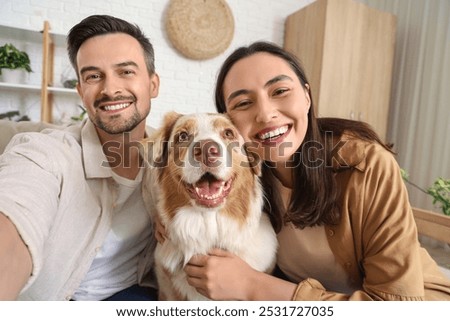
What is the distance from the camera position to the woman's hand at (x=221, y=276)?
0.82 meters

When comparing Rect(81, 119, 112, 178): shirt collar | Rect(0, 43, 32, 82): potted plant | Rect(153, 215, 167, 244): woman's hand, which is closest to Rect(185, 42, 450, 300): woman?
Rect(153, 215, 167, 244): woman's hand

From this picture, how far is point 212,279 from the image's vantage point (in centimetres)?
83

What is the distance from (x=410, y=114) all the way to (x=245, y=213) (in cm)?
242

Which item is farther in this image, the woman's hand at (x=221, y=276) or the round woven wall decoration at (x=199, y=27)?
the round woven wall decoration at (x=199, y=27)

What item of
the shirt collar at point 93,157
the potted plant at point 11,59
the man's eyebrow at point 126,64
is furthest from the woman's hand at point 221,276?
the potted plant at point 11,59

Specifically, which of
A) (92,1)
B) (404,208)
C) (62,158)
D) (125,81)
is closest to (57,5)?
(92,1)

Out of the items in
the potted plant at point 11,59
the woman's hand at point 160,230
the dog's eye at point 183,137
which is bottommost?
the woman's hand at point 160,230

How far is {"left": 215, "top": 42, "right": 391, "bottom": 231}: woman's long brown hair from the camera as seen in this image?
2.85 feet

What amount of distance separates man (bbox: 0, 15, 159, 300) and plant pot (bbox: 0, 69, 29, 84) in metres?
1.30

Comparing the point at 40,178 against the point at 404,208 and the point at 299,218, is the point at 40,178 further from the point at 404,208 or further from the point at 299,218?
the point at 404,208

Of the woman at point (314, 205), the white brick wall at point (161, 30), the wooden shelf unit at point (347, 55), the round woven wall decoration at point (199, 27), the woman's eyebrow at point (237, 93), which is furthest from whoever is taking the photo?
the wooden shelf unit at point (347, 55)

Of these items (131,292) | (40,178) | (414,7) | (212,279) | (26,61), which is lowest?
(131,292)

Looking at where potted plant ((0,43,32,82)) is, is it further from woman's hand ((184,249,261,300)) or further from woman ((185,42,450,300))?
woman's hand ((184,249,261,300))

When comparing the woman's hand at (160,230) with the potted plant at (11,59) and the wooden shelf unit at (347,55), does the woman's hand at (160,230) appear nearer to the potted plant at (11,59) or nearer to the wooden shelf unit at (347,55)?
the potted plant at (11,59)
